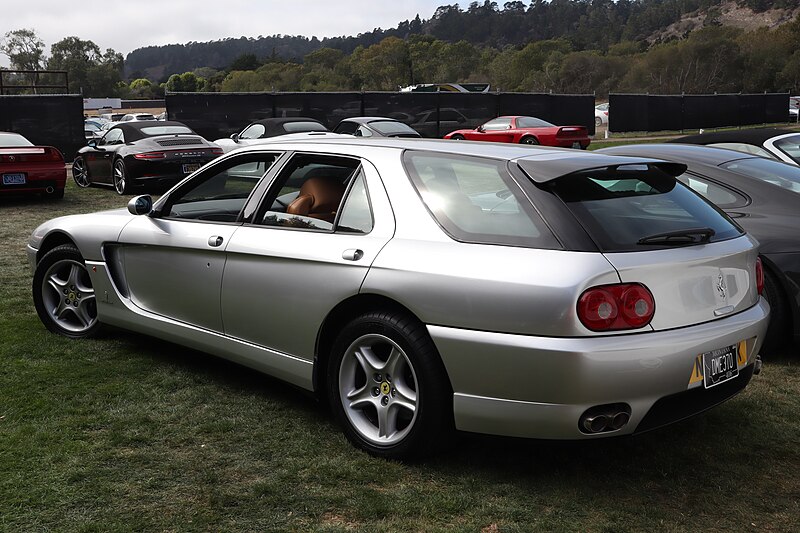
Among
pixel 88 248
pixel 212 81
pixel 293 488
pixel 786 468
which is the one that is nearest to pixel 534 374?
→ pixel 293 488

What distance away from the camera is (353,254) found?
3814 mm

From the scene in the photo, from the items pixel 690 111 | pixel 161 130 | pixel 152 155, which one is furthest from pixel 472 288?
pixel 690 111

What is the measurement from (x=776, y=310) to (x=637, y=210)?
217cm

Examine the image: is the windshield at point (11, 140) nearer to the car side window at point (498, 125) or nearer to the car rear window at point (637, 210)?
the car rear window at point (637, 210)

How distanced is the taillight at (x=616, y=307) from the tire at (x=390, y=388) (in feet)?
2.18

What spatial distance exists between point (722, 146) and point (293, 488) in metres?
5.20

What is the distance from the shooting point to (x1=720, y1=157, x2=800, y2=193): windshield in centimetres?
587

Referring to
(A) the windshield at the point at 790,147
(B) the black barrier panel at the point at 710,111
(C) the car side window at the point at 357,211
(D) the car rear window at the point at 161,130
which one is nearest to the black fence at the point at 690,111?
(B) the black barrier panel at the point at 710,111

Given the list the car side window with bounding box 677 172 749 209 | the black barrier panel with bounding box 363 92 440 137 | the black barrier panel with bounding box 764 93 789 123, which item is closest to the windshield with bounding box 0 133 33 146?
the car side window with bounding box 677 172 749 209

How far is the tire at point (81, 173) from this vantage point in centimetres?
1720

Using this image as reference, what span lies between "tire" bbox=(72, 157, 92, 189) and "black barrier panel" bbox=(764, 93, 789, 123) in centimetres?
3492

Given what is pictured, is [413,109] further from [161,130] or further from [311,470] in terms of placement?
[311,470]

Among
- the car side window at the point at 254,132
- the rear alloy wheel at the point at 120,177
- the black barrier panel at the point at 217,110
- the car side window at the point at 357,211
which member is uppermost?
the black barrier panel at the point at 217,110

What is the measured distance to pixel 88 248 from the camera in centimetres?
536
